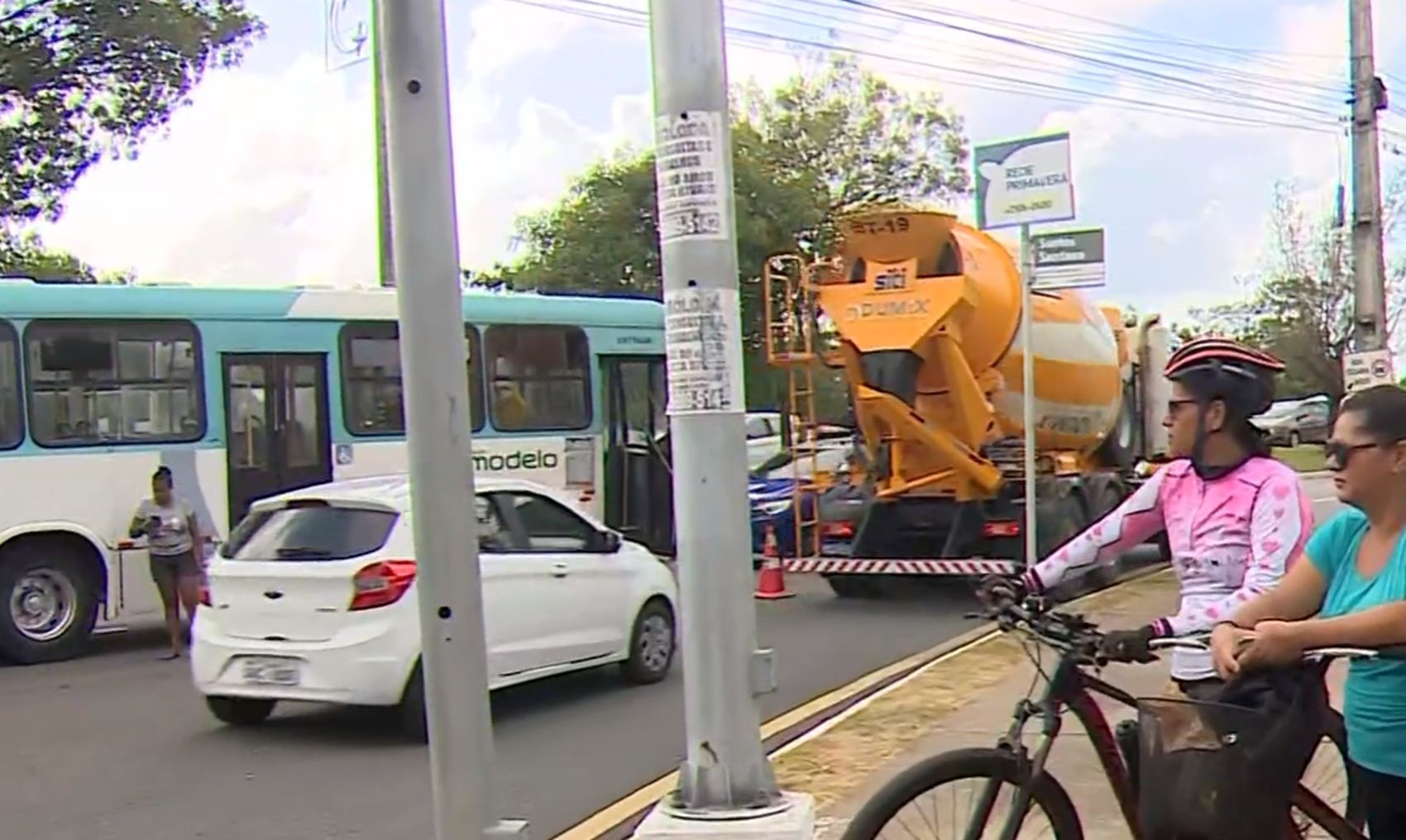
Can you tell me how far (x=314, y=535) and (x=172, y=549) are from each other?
3.58 m

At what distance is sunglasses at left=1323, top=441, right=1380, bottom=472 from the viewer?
12.0ft

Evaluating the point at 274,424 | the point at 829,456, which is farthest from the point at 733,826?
the point at 829,456

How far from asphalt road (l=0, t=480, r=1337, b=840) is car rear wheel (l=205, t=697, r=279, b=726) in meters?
0.12

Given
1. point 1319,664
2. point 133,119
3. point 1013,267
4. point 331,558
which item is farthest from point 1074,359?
point 133,119

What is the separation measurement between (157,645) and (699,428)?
30.6ft

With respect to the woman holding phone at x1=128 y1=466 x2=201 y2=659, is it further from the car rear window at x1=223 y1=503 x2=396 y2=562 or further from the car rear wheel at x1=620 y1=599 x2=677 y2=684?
the car rear wheel at x1=620 y1=599 x2=677 y2=684

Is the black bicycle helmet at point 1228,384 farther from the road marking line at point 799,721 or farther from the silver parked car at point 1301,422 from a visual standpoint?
the silver parked car at point 1301,422

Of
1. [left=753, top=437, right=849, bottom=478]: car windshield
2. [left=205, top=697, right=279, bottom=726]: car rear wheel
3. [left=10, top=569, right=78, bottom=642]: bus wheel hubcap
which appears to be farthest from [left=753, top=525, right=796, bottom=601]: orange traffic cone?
[left=205, top=697, right=279, bottom=726]: car rear wheel

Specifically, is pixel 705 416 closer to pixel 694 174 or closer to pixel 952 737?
pixel 694 174

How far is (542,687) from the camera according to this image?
10.6 metres

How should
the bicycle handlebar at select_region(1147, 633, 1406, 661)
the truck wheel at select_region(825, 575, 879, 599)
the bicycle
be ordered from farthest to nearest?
the truck wheel at select_region(825, 575, 879, 599) < the bicycle < the bicycle handlebar at select_region(1147, 633, 1406, 661)

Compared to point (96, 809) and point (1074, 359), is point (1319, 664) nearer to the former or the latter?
point (96, 809)

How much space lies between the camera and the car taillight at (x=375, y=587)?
862 cm

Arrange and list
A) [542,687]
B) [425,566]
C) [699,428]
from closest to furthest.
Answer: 1. [425,566]
2. [699,428]
3. [542,687]
